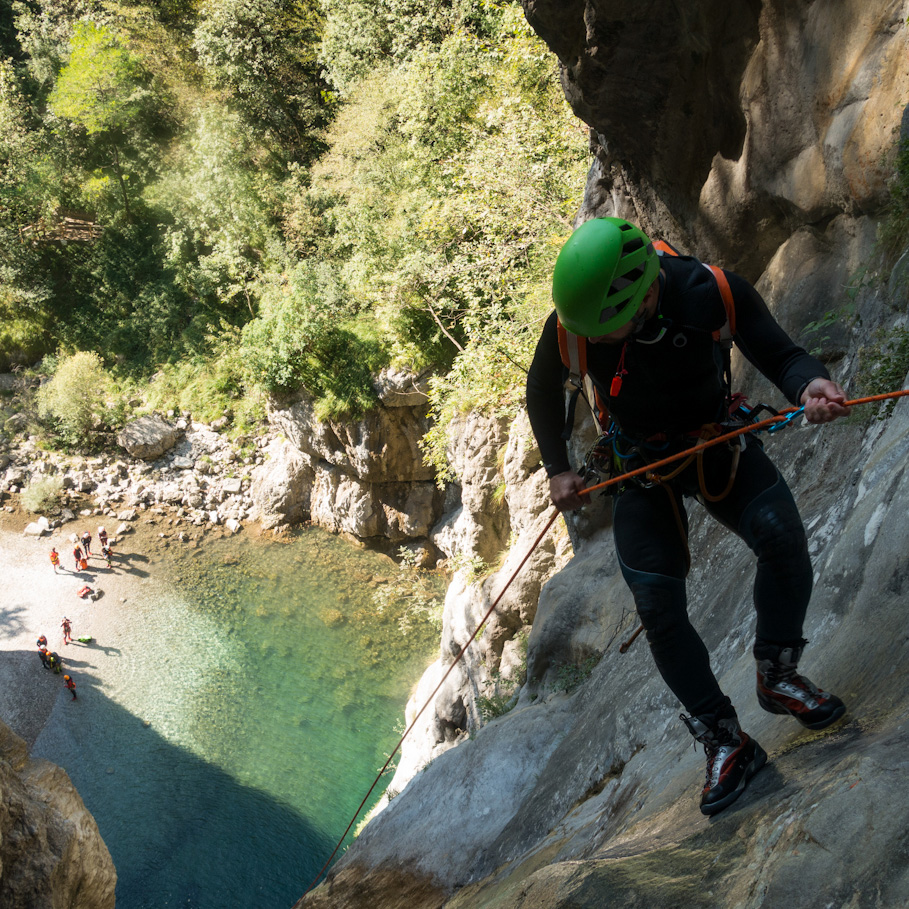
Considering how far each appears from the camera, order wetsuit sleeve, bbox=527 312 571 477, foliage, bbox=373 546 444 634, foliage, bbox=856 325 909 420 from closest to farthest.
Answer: wetsuit sleeve, bbox=527 312 571 477, foliage, bbox=856 325 909 420, foliage, bbox=373 546 444 634

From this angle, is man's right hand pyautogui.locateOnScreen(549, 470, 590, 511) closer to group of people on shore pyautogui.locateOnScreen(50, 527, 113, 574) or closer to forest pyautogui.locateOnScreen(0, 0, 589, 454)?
forest pyautogui.locateOnScreen(0, 0, 589, 454)

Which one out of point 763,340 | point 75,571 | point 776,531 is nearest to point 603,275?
point 763,340

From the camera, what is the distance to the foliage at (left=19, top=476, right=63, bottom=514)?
765 inches

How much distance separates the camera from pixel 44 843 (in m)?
5.60

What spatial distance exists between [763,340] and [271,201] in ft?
67.9

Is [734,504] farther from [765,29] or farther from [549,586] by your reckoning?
[549,586]

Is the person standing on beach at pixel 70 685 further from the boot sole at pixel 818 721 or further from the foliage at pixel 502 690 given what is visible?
the boot sole at pixel 818 721

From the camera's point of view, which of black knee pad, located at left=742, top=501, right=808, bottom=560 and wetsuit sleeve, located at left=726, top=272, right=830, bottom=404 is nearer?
black knee pad, located at left=742, top=501, right=808, bottom=560

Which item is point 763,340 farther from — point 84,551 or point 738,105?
point 84,551

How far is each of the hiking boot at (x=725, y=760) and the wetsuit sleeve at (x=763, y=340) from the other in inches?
40.9

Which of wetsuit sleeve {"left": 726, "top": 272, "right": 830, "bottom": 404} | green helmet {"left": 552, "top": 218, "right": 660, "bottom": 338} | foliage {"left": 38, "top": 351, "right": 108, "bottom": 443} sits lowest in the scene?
wetsuit sleeve {"left": 726, "top": 272, "right": 830, "bottom": 404}

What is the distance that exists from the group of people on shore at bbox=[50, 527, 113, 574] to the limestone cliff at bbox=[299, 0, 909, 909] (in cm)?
1495

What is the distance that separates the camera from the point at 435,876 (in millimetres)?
4164

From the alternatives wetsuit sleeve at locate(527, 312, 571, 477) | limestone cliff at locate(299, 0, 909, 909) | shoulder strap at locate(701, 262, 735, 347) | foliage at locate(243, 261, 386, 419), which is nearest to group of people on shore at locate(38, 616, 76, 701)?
foliage at locate(243, 261, 386, 419)
